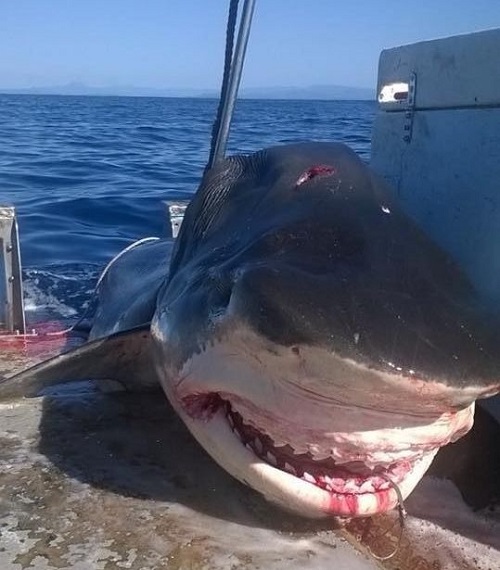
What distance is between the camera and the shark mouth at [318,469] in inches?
65.1

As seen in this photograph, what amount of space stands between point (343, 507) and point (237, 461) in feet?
0.80

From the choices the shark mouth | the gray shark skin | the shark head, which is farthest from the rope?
the shark mouth

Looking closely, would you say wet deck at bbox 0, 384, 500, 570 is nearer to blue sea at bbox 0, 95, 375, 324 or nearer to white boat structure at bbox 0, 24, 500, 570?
white boat structure at bbox 0, 24, 500, 570

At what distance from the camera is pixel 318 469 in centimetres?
172

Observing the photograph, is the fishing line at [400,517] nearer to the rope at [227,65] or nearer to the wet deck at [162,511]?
the wet deck at [162,511]

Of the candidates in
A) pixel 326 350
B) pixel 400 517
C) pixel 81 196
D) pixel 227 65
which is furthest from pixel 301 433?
pixel 81 196

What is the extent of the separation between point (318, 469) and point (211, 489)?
0.40m

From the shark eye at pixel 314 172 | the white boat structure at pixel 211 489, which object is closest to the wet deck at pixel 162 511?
the white boat structure at pixel 211 489

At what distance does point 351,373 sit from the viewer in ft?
4.47

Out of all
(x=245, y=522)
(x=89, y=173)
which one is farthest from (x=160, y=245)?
(x=89, y=173)

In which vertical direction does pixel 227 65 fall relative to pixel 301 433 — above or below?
above

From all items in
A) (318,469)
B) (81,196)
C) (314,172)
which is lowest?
(81,196)

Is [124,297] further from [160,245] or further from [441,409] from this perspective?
[441,409]

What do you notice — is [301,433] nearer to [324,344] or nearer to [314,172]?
[324,344]
